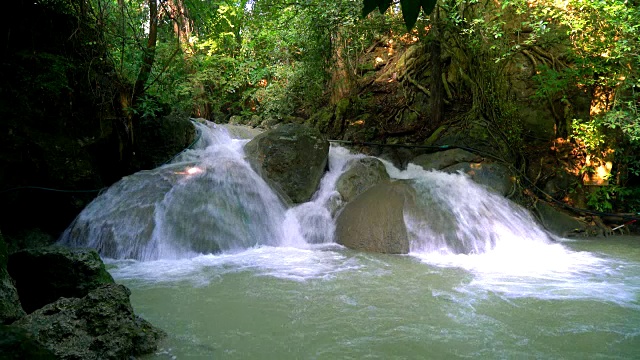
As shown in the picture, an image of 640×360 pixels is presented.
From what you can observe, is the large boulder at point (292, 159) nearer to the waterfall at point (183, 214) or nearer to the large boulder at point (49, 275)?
the waterfall at point (183, 214)

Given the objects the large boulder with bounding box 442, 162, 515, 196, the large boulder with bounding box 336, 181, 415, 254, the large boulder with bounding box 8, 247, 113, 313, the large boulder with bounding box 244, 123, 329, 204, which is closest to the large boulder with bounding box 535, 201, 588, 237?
the large boulder with bounding box 442, 162, 515, 196

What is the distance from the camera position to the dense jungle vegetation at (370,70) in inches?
243

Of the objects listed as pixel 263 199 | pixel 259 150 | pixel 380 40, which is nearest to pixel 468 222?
pixel 263 199

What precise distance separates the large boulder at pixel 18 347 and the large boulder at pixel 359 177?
238 inches

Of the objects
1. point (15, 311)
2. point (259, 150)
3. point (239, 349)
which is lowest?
point (239, 349)

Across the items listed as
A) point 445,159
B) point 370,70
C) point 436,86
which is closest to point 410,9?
point 445,159

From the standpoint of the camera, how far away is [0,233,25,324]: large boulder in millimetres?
2321

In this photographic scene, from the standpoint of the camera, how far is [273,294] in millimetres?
4082

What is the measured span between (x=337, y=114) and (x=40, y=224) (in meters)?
7.39

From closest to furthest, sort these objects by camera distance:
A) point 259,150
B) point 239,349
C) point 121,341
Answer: point 121,341 → point 239,349 → point 259,150

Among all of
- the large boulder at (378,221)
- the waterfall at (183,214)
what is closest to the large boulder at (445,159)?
the large boulder at (378,221)

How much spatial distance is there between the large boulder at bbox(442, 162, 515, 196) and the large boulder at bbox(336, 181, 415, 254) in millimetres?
1730

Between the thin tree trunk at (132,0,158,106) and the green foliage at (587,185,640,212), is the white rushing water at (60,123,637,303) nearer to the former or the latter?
the thin tree trunk at (132,0,158,106)

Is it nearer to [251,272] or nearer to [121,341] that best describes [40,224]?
[251,272]
